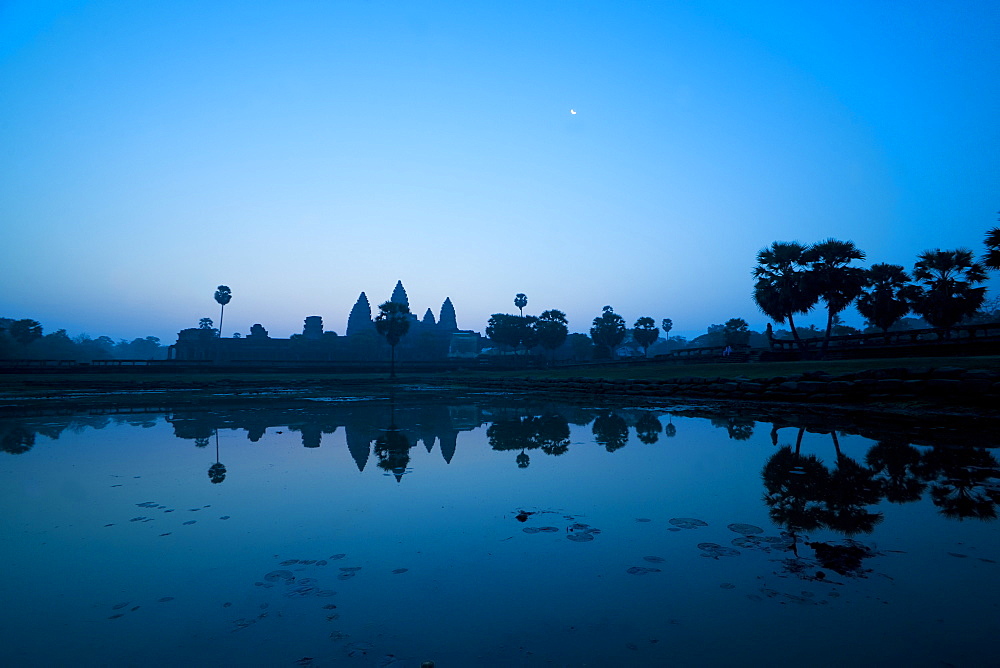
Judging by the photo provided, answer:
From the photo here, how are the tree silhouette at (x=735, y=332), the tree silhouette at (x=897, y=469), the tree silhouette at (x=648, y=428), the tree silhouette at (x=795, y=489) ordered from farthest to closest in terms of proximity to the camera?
the tree silhouette at (x=735, y=332) < the tree silhouette at (x=648, y=428) < the tree silhouette at (x=897, y=469) < the tree silhouette at (x=795, y=489)

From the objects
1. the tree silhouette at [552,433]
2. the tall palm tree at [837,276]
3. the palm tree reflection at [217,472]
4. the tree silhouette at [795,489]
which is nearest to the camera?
the tree silhouette at [795,489]

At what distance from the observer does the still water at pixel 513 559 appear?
121 inches

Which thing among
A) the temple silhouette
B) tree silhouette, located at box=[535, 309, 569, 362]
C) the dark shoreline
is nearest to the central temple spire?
the temple silhouette

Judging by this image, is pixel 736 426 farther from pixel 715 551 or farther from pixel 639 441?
pixel 715 551

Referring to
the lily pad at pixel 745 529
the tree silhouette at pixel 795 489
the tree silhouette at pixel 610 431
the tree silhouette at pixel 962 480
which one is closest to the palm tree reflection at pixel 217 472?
the tree silhouette at pixel 610 431

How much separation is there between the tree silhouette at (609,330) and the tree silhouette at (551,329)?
5498 millimetres

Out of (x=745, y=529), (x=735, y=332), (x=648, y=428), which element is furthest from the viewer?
(x=735, y=332)

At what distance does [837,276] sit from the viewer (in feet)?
105

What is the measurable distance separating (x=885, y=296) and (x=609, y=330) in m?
52.7

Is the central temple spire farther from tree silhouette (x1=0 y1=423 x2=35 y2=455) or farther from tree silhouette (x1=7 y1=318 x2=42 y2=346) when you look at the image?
tree silhouette (x1=0 y1=423 x2=35 y2=455)

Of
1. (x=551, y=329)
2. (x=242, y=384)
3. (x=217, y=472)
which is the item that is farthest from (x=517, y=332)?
(x=217, y=472)

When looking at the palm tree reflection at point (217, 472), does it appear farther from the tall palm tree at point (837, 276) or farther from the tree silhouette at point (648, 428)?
the tall palm tree at point (837, 276)

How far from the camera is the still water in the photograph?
3.07 m

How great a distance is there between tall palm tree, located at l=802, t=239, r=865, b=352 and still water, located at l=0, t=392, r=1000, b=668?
90.6 ft
